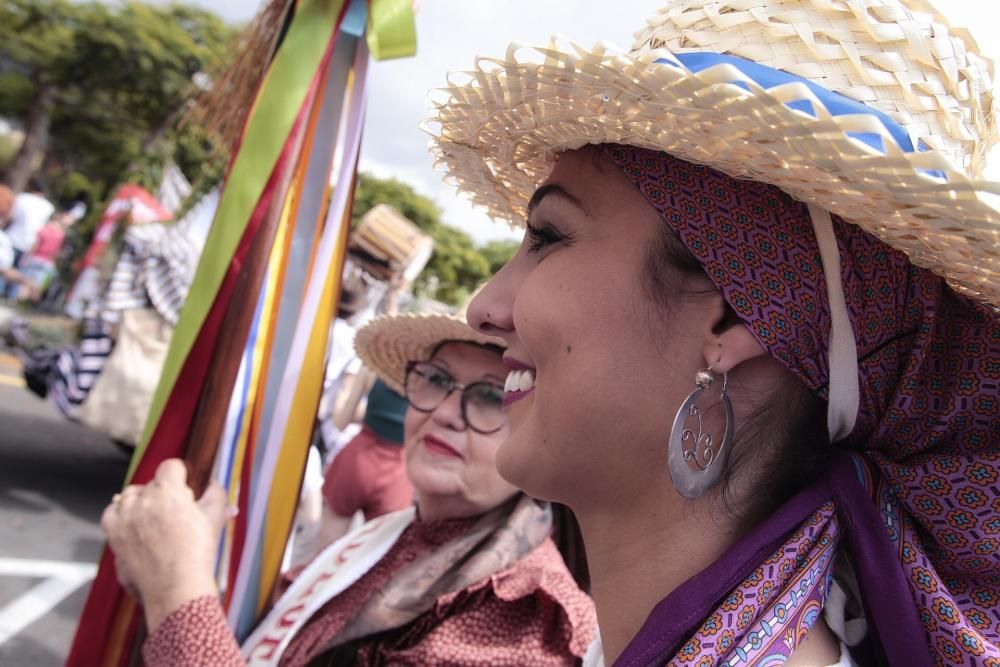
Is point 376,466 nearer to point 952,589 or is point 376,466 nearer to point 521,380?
point 521,380

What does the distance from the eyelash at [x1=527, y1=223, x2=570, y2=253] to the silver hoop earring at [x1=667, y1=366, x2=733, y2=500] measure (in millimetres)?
339

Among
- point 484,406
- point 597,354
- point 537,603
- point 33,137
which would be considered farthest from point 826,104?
point 33,137

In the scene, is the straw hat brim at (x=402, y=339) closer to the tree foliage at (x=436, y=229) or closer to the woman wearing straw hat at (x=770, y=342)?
the woman wearing straw hat at (x=770, y=342)

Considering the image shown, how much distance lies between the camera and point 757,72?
109 centimetres

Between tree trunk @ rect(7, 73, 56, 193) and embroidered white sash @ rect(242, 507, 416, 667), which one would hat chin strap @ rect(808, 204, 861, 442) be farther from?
tree trunk @ rect(7, 73, 56, 193)

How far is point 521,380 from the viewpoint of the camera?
1.41 meters

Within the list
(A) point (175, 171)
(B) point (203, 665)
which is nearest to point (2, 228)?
(A) point (175, 171)

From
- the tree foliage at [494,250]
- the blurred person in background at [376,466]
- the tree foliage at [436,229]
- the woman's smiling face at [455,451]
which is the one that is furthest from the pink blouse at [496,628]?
the tree foliage at [494,250]

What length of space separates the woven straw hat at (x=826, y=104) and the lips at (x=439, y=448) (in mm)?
1449

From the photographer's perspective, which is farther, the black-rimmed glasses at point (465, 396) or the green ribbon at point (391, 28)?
the black-rimmed glasses at point (465, 396)

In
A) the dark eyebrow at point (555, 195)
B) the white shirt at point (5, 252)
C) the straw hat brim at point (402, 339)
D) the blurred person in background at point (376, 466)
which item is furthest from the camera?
the white shirt at point (5, 252)

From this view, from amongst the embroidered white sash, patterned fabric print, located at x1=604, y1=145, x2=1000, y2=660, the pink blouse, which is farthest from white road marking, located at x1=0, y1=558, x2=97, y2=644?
patterned fabric print, located at x1=604, y1=145, x2=1000, y2=660

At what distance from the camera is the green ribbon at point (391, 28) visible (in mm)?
2018

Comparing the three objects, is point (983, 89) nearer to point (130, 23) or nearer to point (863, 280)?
point (863, 280)
